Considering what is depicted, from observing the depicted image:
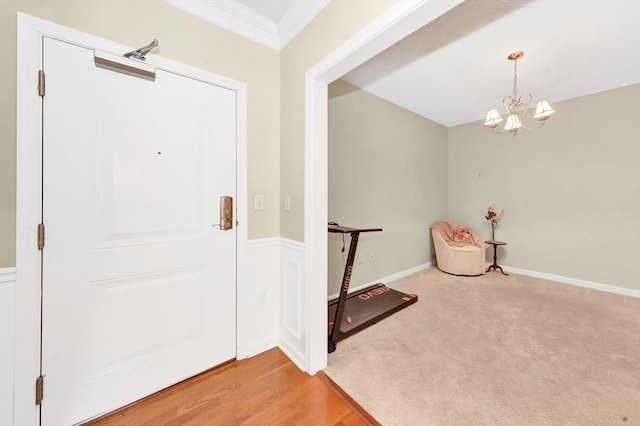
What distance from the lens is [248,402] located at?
57.4 inches

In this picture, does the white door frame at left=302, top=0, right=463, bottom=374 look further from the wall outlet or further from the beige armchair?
the beige armchair

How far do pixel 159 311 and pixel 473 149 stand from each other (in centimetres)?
539

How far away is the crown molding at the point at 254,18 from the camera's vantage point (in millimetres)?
1596

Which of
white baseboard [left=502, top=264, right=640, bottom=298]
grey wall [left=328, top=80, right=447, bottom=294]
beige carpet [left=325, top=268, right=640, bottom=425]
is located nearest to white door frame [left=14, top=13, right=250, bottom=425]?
beige carpet [left=325, top=268, right=640, bottom=425]

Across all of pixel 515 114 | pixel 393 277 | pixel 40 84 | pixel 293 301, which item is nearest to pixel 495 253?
pixel 393 277

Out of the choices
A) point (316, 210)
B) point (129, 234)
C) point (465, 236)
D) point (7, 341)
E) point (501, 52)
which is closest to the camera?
point (7, 341)

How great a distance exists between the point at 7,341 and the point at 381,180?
11.8ft

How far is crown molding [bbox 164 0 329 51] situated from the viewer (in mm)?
1596

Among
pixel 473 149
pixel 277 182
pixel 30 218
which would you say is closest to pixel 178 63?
pixel 277 182

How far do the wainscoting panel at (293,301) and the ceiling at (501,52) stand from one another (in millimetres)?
1717

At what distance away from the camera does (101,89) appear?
1.32 m

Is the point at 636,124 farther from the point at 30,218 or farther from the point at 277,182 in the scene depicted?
the point at 30,218

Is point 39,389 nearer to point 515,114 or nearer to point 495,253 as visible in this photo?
point 515,114

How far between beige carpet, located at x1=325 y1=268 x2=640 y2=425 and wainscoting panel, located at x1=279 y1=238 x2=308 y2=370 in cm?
30
